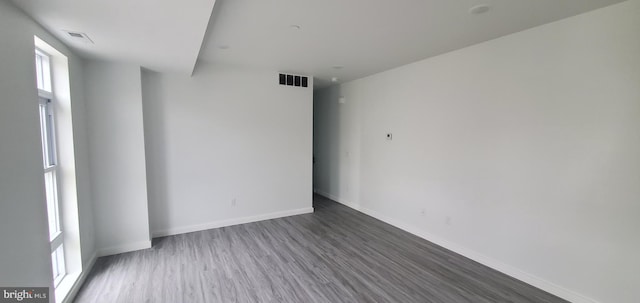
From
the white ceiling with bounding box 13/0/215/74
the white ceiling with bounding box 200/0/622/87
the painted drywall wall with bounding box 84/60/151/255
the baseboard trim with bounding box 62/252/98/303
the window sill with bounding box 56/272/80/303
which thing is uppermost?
the white ceiling with bounding box 200/0/622/87

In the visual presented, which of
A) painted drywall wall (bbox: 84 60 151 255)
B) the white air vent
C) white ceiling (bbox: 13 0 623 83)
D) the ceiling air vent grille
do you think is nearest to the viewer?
white ceiling (bbox: 13 0 623 83)

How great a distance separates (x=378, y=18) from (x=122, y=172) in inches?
143

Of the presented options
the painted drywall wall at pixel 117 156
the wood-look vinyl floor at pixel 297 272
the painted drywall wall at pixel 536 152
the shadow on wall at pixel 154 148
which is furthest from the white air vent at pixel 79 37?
the painted drywall wall at pixel 536 152

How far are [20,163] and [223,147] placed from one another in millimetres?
2557

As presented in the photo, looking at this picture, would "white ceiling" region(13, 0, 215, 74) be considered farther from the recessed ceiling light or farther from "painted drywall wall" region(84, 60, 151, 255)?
the recessed ceiling light

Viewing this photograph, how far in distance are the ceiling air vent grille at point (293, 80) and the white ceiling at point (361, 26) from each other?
80cm

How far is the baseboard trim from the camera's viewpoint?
234 cm

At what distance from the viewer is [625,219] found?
2137 millimetres

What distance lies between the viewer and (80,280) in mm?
2605

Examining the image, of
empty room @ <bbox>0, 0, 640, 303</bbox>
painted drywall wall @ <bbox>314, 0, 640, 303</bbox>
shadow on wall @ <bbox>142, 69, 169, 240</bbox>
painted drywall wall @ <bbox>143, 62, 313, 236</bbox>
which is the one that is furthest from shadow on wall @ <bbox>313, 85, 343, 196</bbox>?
shadow on wall @ <bbox>142, 69, 169, 240</bbox>

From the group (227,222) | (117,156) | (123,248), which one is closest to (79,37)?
(117,156)

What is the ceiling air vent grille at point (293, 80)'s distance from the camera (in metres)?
4.61

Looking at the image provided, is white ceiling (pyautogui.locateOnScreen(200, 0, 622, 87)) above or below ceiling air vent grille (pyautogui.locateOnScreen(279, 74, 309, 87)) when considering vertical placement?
above

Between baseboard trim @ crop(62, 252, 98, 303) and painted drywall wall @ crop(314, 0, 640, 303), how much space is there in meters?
4.19
